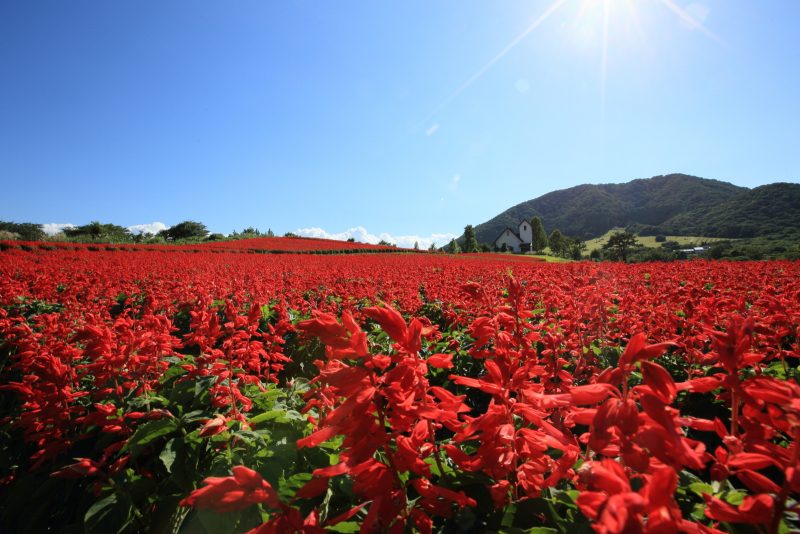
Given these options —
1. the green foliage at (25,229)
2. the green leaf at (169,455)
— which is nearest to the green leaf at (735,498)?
the green leaf at (169,455)

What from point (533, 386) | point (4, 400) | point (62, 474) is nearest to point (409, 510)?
point (533, 386)

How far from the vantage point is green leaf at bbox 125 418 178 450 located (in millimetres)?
1555

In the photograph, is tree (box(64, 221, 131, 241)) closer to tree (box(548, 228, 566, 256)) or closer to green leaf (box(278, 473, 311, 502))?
green leaf (box(278, 473, 311, 502))

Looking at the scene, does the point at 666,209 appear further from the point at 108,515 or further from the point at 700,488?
the point at 108,515

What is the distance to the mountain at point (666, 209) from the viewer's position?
217ft

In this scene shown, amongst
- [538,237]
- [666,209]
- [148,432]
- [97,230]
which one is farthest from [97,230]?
[666,209]

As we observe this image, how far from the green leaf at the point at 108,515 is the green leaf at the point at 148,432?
0.20 meters

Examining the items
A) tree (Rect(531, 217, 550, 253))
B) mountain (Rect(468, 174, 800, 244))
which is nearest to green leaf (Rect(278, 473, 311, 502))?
tree (Rect(531, 217, 550, 253))

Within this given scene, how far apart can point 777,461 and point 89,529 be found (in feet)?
6.98

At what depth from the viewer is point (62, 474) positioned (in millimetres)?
1642

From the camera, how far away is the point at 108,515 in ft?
4.68

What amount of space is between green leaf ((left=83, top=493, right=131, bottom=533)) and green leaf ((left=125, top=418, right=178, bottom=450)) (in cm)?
20

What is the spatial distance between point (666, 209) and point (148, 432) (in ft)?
495

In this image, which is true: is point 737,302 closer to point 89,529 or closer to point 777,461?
point 777,461
